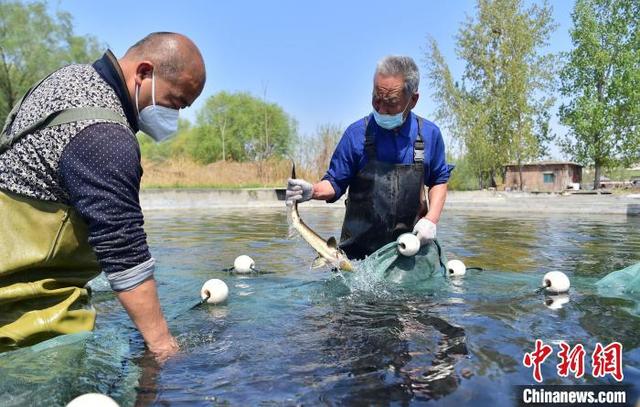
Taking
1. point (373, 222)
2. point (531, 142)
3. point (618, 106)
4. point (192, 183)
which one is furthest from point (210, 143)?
point (373, 222)

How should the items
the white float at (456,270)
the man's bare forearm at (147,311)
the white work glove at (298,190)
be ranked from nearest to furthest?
the man's bare forearm at (147,311)
the white work glove at (298,190)
the white float at (456,270)

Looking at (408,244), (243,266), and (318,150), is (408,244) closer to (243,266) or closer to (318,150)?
(243,266)

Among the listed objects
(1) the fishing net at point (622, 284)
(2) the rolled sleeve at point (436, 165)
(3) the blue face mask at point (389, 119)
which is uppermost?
(3) the blue face mask at point (389, 119)

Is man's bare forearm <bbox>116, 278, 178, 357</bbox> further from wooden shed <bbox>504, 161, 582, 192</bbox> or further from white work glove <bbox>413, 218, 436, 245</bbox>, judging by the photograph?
wooden shed <bbox>504, 161, 582, 192</bbox>

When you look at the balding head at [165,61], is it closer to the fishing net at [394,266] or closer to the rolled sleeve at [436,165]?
the fishing net at [394,266]

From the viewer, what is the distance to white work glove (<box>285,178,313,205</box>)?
15.1 feet

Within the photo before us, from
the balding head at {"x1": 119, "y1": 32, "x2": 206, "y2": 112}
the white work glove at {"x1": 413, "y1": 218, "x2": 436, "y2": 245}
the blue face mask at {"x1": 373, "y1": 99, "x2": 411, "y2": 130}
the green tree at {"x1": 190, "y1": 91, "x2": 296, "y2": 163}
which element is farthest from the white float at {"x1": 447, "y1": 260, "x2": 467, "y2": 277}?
the green tree at {"x1": 190, "y1": 91, "x2": 296, "y2": 163}

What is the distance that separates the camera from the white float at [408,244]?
14.6ft

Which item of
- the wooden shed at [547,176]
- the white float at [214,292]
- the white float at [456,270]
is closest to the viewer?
the white float at [214,292]

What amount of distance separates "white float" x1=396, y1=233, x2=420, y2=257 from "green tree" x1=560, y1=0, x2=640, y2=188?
3811cm

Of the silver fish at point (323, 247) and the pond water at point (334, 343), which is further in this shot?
the silver fish at point (323, 247)

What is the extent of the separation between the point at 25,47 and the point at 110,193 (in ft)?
138

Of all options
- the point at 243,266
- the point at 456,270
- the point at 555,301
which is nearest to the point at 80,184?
the point at 555,301

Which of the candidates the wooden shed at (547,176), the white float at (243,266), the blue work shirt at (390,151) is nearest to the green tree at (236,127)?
the wooden shed at (547,176)
